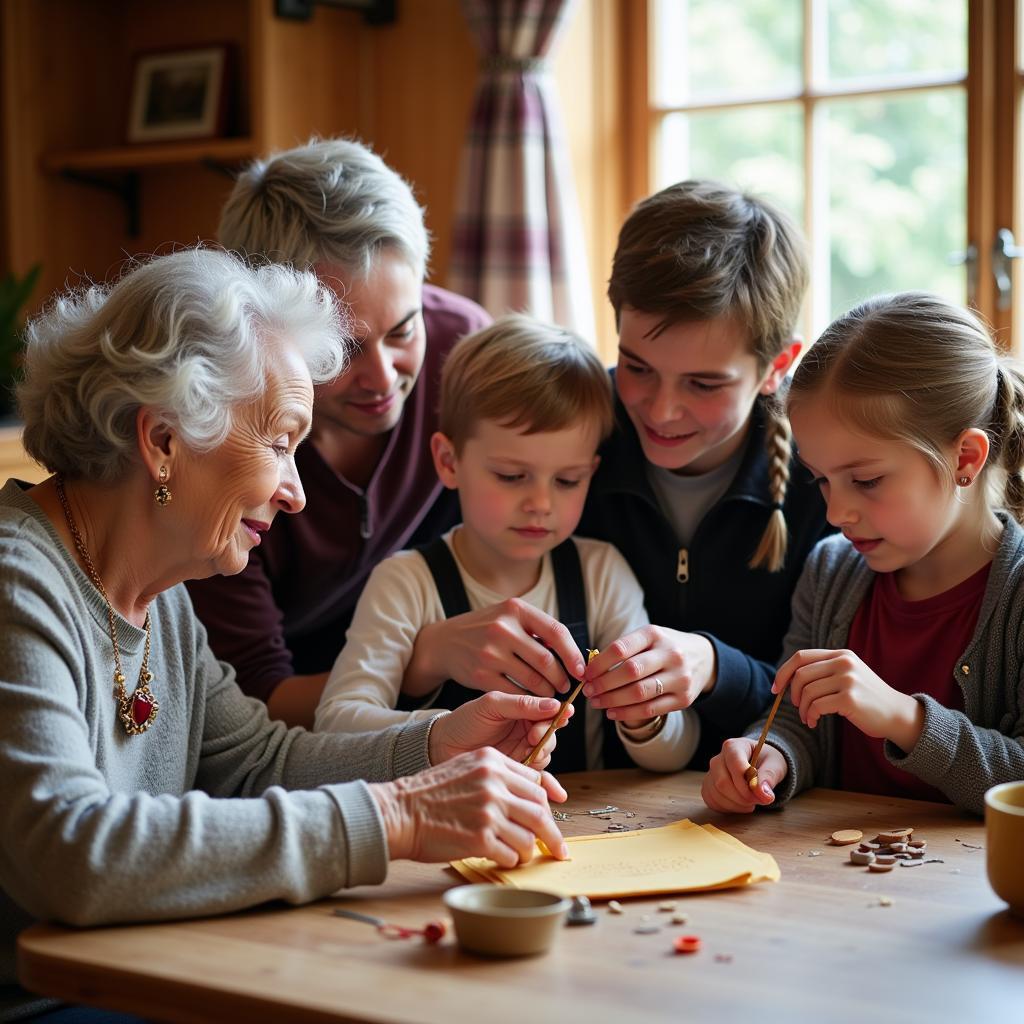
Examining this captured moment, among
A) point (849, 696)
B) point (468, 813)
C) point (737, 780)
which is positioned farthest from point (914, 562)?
point (468, 813)

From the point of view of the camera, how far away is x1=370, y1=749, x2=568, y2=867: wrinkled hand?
1.38 meters

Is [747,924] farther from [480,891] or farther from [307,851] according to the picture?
[307,851]

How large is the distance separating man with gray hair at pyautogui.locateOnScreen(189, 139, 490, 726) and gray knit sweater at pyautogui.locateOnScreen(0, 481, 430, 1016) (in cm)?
61

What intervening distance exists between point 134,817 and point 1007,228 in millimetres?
2705

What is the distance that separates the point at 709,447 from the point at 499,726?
2.04 feet

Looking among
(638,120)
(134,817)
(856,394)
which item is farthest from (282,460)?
(638,120)

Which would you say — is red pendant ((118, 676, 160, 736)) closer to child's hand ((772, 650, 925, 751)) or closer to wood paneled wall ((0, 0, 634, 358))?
child's hand ((772, 650, 925, 751))

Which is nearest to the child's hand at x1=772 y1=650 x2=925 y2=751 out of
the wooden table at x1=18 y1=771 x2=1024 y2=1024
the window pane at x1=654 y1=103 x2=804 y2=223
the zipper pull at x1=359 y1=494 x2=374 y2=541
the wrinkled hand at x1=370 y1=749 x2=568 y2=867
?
the wooden table at x1=18 y1=771 x2=1024 y2=1024

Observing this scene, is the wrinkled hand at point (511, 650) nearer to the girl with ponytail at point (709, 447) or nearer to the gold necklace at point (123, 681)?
the girl with ponytail at point (709, 447)

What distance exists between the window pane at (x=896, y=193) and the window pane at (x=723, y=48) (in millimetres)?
206

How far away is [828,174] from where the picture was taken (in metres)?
3.67

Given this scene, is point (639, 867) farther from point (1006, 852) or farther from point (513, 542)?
point (513, 542)

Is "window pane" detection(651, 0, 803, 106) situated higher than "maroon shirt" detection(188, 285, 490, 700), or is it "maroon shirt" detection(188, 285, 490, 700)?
"window pane" detection(651, 0, 803, 106)

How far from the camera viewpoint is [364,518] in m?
2.31
